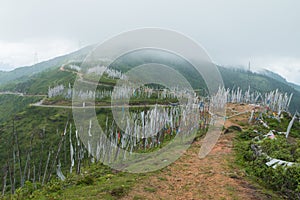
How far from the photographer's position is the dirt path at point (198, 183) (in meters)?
10.2

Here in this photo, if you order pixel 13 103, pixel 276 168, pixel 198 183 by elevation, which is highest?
pixel 276 168

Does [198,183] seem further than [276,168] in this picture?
Yes

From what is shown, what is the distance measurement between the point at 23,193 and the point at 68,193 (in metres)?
3.45

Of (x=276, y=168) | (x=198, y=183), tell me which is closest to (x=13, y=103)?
(x=198, y=183)

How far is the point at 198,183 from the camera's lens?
11719 mm

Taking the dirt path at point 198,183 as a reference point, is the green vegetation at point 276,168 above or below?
above

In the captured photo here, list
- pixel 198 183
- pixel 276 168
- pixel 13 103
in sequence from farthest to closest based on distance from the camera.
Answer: pixel 13 103, pixel 198 183, pixel 276 168

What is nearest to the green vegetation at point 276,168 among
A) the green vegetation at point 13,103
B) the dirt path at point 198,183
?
the dirt path at point 198,183

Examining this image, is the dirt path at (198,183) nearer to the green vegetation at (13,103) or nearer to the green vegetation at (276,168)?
the green vegetation at (276,168)

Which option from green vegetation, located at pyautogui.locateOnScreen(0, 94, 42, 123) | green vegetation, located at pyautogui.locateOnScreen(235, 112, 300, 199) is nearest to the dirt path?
green vegetation, located at pyautogui.locateOnScreen(235, 112, 300, 199)

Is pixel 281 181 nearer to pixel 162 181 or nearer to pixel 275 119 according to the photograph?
pixel 162 181

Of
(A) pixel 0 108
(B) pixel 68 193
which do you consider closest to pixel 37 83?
(A) pixel 0 108

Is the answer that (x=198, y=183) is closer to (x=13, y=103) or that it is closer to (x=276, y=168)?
(x=276, y=168)

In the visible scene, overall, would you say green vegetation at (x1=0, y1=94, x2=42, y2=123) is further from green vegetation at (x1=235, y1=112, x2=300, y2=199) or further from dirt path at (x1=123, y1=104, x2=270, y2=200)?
green vegetation at (x1=235, y1=112, x2=300, y2=199)
